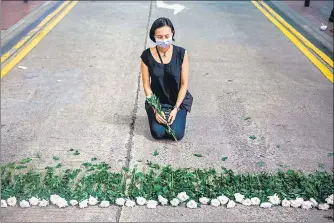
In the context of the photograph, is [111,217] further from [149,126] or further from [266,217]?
[149,126]

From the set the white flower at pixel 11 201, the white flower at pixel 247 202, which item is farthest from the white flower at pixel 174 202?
the white flower at pixel 11 201

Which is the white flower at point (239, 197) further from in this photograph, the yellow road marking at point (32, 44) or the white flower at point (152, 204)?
the yellow road marking at point (32, 44)

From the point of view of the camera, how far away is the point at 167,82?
4.32 meters

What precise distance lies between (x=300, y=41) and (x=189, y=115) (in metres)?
4.18

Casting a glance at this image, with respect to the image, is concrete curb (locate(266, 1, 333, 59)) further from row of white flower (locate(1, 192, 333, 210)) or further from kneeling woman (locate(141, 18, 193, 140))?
row of white flower (locate(1, 192, 333, 210))

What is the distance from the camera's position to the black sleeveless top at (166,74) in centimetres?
423

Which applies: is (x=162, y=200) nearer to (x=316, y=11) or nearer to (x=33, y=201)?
(x=33, y=201)

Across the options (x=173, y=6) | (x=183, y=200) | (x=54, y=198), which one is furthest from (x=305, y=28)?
(x=54, y=198)

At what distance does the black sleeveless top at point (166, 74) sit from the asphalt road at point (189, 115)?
1.55 ft

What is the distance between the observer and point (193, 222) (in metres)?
3.17

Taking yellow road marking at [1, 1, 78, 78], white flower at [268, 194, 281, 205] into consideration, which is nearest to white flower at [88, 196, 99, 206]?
white flower at [268, 194, 281, 205]

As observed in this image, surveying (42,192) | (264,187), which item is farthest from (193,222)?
(42,192)

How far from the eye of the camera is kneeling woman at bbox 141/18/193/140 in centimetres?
422

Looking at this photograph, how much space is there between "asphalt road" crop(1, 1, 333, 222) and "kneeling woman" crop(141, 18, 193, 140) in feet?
0.61
